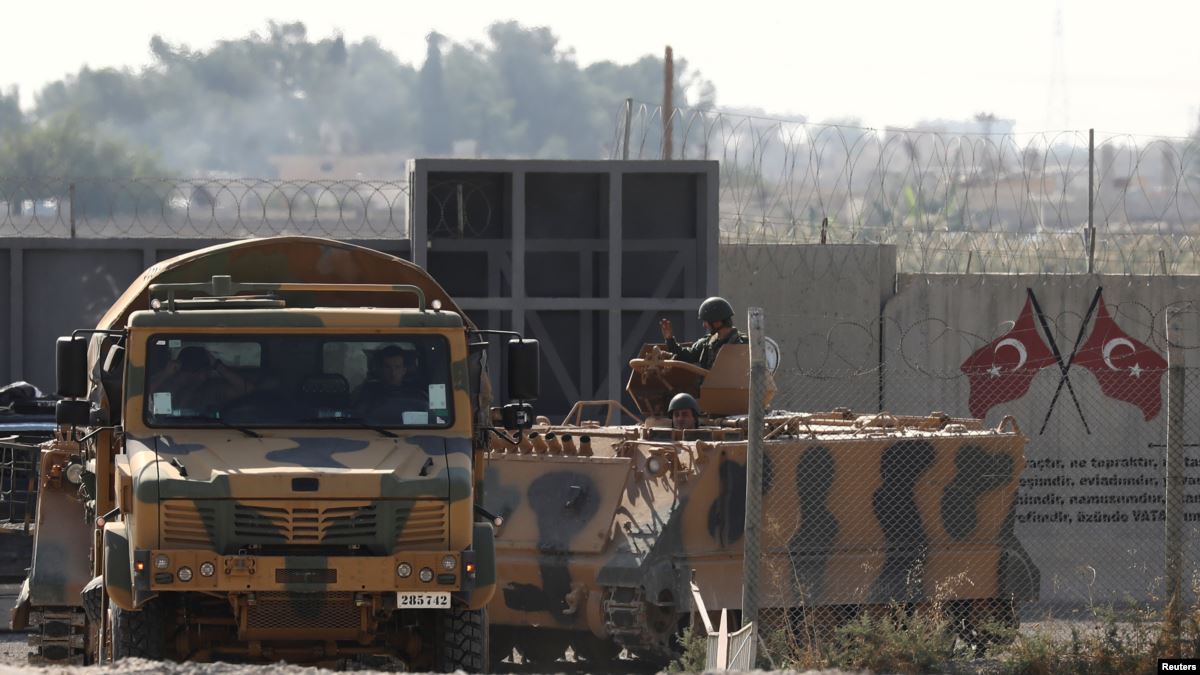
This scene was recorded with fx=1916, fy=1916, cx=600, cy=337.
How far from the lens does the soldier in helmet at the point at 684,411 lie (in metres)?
12.8

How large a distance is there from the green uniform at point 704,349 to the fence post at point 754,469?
336 centimetres

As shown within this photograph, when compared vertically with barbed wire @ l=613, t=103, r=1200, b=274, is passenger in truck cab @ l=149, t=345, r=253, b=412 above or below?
below

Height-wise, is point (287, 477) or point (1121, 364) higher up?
point (1121, 364)

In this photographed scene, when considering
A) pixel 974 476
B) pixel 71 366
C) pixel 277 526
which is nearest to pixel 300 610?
pixel 277 526

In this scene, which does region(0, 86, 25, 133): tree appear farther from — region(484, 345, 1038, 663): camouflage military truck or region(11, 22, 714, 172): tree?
region(484, 345, 1038, 663): camouflage military truck

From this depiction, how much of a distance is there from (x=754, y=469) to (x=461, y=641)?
1.88m

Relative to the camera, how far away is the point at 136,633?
9297mm

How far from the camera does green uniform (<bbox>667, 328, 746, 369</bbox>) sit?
1373 cm

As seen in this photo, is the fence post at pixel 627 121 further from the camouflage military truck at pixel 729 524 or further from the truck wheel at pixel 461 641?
the truck wheel at pixel 461 641

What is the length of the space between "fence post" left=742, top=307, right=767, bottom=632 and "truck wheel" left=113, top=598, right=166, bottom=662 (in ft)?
10.0

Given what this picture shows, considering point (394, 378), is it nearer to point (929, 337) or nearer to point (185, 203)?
point (929, 337)

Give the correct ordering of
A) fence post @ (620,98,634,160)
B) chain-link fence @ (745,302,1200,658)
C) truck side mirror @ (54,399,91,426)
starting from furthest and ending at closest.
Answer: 1. fence post @ (620,98,634,160)
2. chain-link fence @ (745,302,1200,658)
3. truck side mirror @ (54,399,91,426)

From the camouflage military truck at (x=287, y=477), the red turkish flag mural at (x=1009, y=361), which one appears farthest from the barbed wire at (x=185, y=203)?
the camouflage military truck at (x=287, y=477)

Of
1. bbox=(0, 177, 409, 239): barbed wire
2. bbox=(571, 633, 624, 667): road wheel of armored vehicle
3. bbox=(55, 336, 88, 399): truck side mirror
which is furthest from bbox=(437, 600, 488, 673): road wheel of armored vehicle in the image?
bbox=(0, 177, 409, 239): barbed wire
